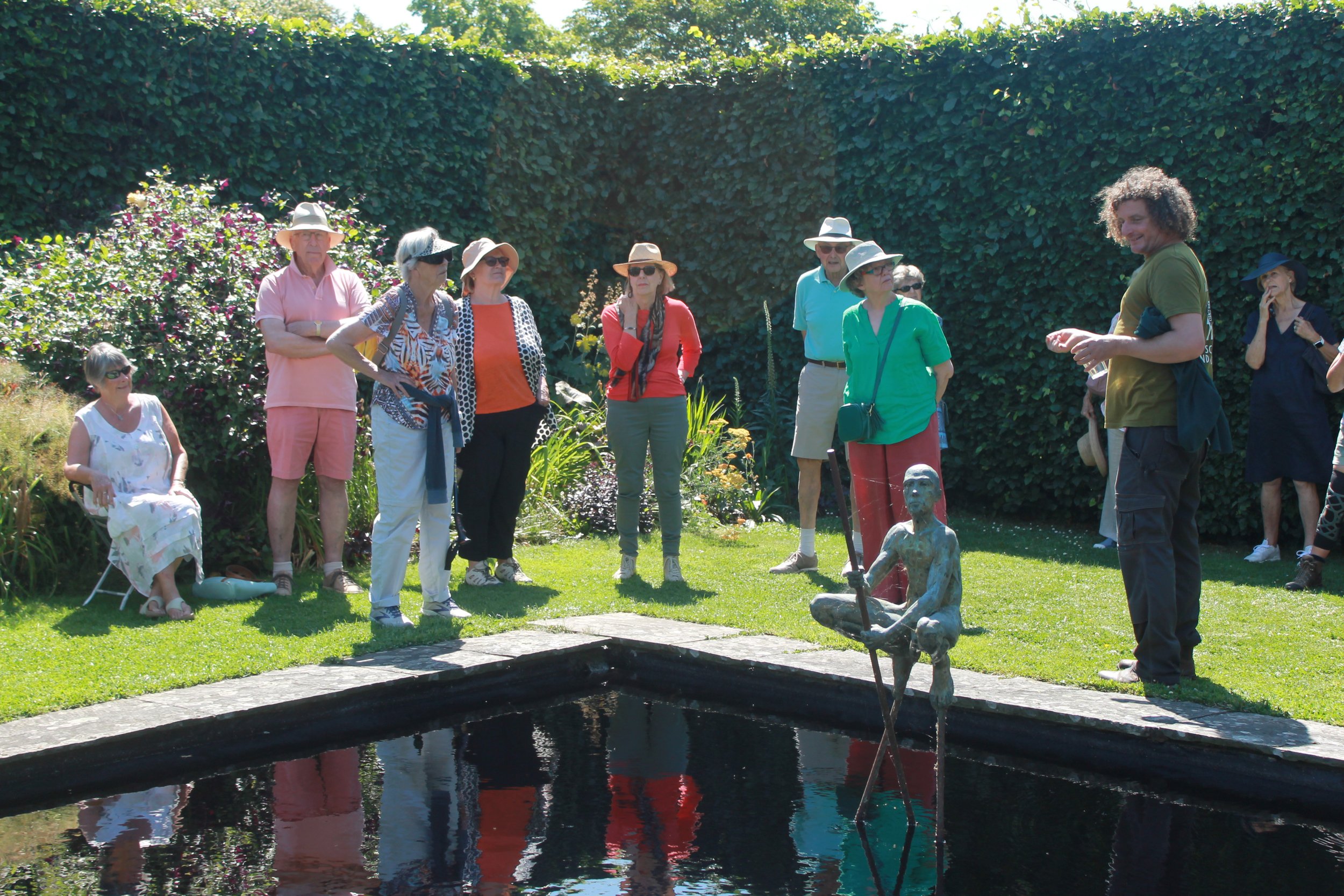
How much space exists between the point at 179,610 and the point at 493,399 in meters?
1.76

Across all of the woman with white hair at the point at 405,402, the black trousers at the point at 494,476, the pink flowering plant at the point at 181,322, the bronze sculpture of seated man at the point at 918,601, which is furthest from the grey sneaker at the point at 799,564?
the bronze sculpture of seated man at the point at 918,601

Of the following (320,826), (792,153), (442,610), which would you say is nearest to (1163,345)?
(320,826)

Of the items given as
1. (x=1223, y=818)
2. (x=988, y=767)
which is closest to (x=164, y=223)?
(x=988, y=767)

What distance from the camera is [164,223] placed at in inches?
251

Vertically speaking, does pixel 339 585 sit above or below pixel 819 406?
below

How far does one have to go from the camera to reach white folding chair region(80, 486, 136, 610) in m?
5.27

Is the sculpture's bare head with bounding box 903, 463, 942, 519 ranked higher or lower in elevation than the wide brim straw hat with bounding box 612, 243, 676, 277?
lower

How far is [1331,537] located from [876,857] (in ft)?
12.9

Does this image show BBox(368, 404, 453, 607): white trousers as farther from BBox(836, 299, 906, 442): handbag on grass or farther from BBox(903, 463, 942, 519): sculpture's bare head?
BBox(903, 463, 942, 519): sculpture's bare head

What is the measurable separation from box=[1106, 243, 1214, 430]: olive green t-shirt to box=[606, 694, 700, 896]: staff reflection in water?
195 centimetres

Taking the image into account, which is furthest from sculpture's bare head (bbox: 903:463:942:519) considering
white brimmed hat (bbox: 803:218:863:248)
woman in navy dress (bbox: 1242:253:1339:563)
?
woman in navy dress (bbox: 1242:253:1339:563)

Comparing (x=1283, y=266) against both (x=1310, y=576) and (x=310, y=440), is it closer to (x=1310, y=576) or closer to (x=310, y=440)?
(x=1310, y=576)

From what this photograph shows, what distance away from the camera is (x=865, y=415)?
16.0 ft

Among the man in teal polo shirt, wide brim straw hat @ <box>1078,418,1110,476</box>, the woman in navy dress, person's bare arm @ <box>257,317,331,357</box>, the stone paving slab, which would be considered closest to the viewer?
the stone paving slab
